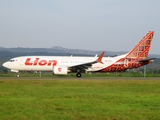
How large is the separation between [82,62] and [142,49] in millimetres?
8762

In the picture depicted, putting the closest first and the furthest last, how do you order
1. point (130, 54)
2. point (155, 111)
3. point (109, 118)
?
point (109, 118), point (155, 111), point (130, 54)

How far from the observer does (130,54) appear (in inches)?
2082

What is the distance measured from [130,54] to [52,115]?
40421 mm

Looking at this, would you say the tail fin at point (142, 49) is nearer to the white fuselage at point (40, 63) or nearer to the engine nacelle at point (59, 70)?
the white fuselage at point (40, 63)

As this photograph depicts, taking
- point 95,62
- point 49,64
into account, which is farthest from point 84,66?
point 49,64

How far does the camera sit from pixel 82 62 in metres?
51.5

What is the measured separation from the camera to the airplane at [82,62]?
49406 mm

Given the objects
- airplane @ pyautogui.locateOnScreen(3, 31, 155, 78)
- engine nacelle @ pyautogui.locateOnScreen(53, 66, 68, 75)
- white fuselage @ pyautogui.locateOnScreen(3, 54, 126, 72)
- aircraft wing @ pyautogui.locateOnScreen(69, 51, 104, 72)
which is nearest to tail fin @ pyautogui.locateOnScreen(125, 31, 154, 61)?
airplane @ pyautogui.locateOnScreen(3, 31, 155, 78)

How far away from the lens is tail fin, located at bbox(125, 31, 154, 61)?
5291 cm

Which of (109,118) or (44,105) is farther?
(44,105)

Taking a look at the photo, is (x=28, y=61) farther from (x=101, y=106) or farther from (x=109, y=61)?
(x=101, y=106)

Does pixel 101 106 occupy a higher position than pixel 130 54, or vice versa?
pixel 130 54

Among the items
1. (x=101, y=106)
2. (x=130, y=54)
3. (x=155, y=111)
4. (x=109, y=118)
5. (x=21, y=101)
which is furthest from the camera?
(x=130, y=54)

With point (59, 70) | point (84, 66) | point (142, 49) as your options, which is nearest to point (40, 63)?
point (59, 70)
